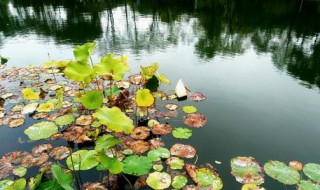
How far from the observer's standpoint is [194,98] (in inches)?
215

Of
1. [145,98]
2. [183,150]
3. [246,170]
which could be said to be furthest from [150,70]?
[246,170]

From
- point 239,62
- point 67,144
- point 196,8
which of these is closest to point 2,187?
point 67,144

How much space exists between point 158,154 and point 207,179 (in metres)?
0.81

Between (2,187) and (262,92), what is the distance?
5.50 meters

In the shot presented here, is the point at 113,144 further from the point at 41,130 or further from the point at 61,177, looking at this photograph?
the point at 41,130

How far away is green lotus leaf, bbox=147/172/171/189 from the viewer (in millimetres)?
3053

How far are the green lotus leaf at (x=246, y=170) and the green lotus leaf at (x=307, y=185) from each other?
0.47 meters

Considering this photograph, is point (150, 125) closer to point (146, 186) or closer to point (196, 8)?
point (146, 186)

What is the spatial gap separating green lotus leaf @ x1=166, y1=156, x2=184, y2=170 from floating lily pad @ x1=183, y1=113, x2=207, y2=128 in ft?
3.49

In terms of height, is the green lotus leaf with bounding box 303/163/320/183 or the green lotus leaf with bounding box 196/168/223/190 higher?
the green lotus leaf with bounding box 303/163/320/183

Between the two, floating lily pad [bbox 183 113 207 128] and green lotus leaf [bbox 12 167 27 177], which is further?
floating lily pad [bbox 183 113 207 128]

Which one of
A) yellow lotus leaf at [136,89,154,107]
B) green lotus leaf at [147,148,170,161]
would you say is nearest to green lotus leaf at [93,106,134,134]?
green lotus leaf at [147,148,170,161]

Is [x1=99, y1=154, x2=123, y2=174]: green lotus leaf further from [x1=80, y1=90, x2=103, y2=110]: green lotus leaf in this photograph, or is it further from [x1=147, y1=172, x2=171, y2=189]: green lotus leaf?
[x1=80, y1=90, x2=103, y2=110]: green lotus leaf

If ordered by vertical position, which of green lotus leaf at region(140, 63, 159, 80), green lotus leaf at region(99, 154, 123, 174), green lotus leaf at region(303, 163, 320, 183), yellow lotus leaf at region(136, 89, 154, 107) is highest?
green lotus leaf at region(140, 63, 159, 80)
